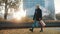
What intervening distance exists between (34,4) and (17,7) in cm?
32

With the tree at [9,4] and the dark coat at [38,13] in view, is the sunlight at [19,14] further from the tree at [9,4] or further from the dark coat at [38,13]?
the dark coat at [38,13]

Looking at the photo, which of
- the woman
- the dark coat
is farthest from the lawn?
the dark coat

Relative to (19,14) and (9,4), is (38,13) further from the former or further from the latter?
(9,4)

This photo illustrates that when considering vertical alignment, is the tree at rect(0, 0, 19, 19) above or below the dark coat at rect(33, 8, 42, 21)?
above

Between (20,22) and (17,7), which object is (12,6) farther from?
(20,22)

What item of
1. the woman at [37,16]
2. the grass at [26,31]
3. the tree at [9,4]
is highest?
the tree at [9,4]

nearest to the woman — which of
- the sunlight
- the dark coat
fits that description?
the dark coat

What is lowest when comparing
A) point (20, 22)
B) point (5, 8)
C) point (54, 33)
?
point (54, 33)

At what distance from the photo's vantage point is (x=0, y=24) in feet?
9.44

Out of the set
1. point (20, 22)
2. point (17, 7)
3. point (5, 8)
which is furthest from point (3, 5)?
point (20, 22)

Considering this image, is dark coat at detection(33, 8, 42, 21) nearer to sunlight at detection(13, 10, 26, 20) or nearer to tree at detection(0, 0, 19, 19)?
sunlight at detection(13, 10, 26, 20)

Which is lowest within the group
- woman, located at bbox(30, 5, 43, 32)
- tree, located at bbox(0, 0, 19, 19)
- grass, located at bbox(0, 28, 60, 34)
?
grass, located at bbox(0, 28, 60, 34)

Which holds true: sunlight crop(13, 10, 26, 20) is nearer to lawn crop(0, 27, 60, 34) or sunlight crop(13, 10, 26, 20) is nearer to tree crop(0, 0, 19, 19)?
tree crop(0, 0, 19, 19)

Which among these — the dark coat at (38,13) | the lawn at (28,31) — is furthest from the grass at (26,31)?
the dark coat at (38,13)
